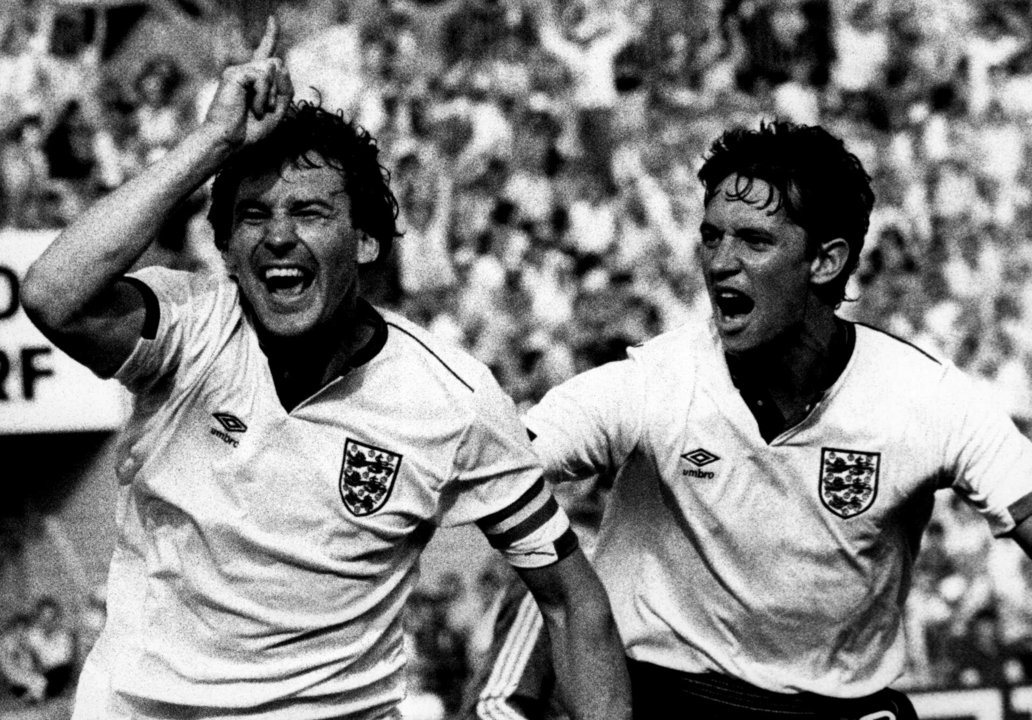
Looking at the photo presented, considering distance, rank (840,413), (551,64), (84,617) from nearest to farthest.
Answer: (840,413) → (84,617) → (551,64)

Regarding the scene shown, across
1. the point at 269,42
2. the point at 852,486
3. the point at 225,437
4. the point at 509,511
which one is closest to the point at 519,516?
the point at 509,511

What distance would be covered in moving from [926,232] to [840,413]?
24.2 ft

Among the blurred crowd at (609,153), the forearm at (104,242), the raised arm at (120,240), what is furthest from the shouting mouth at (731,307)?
the blurred crowd at (609,153)

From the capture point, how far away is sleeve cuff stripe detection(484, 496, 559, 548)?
12.1ft

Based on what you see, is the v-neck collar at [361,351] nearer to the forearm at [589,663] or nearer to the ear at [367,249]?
the ear at [367,249]

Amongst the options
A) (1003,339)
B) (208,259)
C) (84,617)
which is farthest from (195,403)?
(1003,339)

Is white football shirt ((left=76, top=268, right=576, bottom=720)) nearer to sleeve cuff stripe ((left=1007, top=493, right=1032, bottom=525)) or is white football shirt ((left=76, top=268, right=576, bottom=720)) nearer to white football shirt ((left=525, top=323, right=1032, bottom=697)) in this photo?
white football shirt ((left=525, top=323, right=1032, bottom=697))

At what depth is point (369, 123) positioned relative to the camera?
9914 mm

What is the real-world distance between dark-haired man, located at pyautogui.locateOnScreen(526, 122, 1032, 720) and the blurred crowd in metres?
4.33

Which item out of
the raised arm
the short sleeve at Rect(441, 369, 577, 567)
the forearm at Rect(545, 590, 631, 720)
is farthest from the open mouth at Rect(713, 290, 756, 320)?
the raised arm

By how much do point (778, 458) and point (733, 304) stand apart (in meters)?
0.37

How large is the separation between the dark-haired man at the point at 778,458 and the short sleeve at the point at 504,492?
1.07 ft

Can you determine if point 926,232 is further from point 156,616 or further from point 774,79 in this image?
point 156,616

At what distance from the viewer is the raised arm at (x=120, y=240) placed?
313 cm
